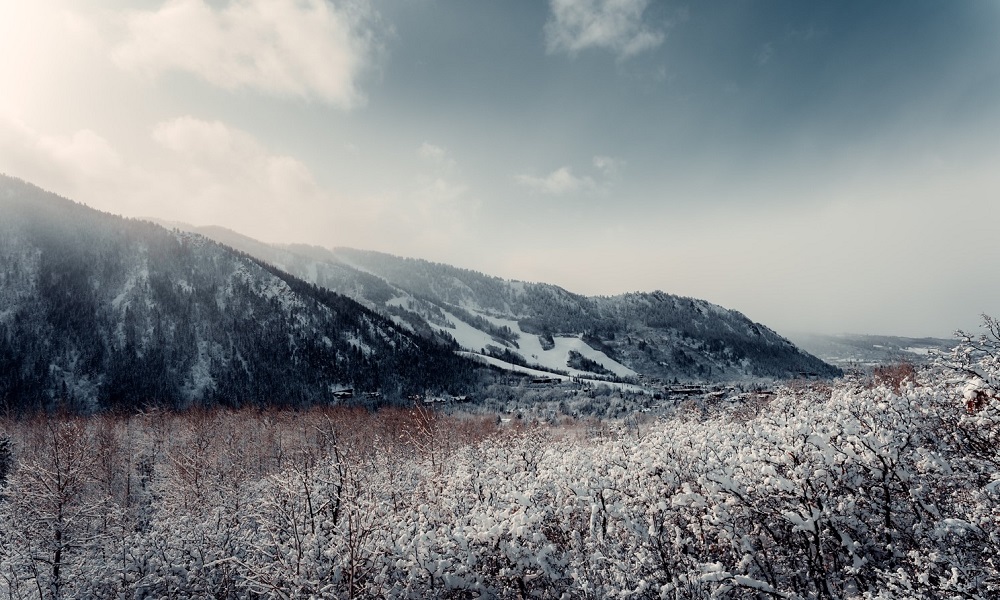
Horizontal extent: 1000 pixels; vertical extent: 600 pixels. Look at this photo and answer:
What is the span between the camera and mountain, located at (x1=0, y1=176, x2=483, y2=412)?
8431 cm

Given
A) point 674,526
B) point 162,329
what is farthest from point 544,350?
point 674,526

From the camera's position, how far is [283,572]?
10125mm

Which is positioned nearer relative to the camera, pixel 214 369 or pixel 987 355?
pixel 987 355

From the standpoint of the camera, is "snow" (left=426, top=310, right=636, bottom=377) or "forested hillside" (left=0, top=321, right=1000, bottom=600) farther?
"snow" (left=426, top=310, right=636, bottom=377)

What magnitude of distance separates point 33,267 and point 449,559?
5367 inches

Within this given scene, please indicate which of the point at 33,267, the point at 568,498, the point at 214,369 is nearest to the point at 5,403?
the point at 214,369

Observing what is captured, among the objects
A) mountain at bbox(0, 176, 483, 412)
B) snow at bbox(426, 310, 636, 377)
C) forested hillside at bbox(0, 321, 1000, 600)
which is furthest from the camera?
snow at bbox(426, 310, 636, 377)

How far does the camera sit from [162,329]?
98.8 metres

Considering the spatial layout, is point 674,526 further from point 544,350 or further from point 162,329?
point 544,350

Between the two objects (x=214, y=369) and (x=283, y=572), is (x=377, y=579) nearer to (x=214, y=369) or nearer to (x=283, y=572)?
(x=283, y=572)

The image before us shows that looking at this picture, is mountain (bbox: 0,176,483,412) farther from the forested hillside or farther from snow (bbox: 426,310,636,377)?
the forested hillside

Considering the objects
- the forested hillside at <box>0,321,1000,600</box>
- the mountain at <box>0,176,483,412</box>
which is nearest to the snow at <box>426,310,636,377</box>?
the mountain at <box>0,176,483,412</box>

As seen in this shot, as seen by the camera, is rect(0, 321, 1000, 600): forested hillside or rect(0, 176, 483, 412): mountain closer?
rect(0, 321, 1000, 600): forested hillside

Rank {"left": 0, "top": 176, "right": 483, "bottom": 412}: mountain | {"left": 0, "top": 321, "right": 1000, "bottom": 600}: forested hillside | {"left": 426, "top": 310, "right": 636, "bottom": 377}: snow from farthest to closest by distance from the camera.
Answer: {"left": 426, "top": 310, "right": 636, "bottom": 377}: snow < {"left": 0, "top": 176, "right": 483, "bottom": 412}: mountain < {"left": 0, "top": 321, "right": 1000, "bottom": 600}: forested hillside
